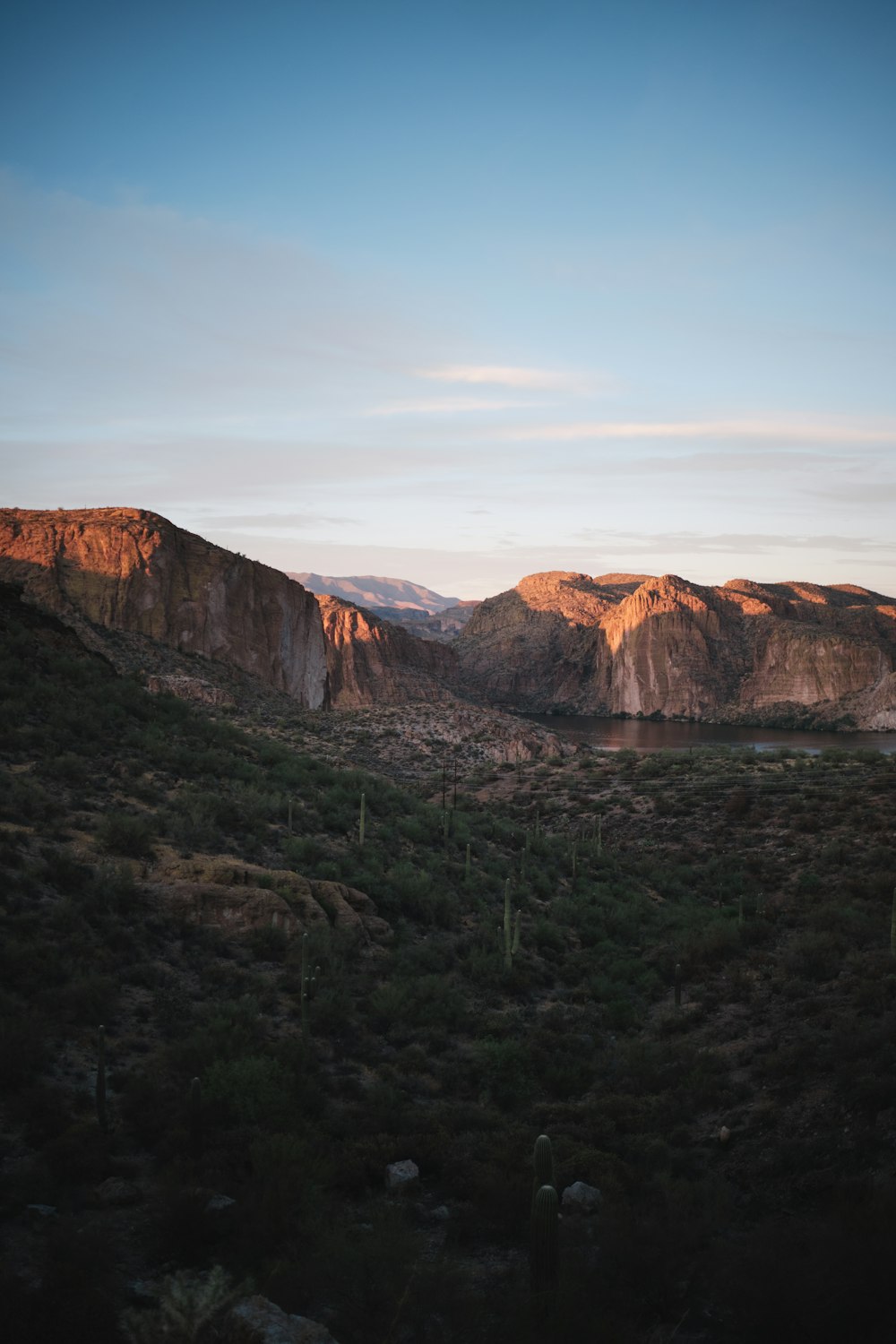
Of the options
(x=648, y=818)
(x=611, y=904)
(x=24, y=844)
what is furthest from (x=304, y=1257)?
(x=648, y=818)

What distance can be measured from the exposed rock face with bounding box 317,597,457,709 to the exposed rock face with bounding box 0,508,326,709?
2844cm

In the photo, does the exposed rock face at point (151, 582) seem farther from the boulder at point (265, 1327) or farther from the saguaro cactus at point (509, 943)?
the boulder at point (265, 1327)

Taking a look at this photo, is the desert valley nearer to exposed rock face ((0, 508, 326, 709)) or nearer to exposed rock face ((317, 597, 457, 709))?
exposed rock face ((0, 508, 326, 709))

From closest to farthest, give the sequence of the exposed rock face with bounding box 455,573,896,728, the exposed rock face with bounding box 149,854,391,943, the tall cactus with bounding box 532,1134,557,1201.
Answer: the tall cactus with bounding box 532,1134,557,1201 → the exposed rock face with bounding box 149,854,391,943 → the exposed rock face with bounding box 455,573,896,728

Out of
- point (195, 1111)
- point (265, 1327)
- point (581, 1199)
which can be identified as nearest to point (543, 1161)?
point (581, 1199)

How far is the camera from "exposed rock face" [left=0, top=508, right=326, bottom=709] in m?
52.3

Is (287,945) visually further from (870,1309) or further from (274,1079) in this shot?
(870,1309)

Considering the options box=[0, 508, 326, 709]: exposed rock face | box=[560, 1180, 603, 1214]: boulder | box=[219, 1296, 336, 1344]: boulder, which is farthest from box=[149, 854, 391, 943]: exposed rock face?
box=[0, 508, 326, 709]: exposed rock face

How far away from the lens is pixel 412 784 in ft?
138

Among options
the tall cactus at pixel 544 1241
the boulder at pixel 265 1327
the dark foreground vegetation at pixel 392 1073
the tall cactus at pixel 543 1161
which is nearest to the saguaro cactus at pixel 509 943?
the dark foreground vegetation at pixel 392 1073

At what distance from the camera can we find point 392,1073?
11.7 metres

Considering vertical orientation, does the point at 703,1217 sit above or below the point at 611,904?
above

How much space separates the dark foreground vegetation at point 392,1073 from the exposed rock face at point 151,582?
98.1 feet

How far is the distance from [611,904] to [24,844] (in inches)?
610
